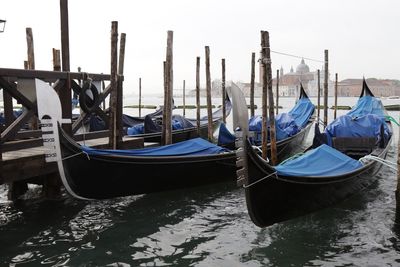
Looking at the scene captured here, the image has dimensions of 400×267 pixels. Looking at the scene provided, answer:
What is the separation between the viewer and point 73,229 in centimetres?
459

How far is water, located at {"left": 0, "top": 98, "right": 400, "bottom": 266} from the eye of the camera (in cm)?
386

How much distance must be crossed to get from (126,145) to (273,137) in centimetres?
214

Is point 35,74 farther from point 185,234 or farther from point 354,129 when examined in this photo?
point 354,129

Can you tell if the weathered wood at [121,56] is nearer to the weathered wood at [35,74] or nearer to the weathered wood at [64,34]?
the weathered wood at [35,74]

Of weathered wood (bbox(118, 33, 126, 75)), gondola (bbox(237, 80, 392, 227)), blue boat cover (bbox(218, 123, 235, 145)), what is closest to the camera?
gondola (bbox(237, 80, 392, 227))

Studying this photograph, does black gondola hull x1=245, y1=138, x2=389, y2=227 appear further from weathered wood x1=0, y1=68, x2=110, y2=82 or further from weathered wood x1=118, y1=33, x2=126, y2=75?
weathered wood x1=118, y1=33, x2=126, y2=75

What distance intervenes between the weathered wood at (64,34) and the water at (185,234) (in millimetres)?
1787

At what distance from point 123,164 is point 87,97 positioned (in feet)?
4.32

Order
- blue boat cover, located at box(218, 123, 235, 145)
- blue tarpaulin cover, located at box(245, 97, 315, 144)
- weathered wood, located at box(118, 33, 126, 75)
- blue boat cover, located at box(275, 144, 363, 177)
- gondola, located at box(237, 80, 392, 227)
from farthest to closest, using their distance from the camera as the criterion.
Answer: blue tarpaulin cover, located at box(245, 97, 315, 144) < blue boat cover, located at box(218, 123, 235, 145) < weathered wood, located at box(118, 33, 126, 75) < blue boat cover, located at box(275, 144, 363, 177) < gondola, located at box(237, 80, 392, 227)

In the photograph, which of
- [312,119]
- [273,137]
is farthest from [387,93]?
[273,137]

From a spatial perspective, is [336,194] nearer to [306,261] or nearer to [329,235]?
[329,235]

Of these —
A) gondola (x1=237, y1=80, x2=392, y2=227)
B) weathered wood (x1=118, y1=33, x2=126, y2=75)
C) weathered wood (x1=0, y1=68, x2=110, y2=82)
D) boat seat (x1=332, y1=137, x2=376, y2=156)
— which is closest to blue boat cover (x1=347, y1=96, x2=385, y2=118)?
boat seat (x1=332, y1=137, x2=376, y2=156)

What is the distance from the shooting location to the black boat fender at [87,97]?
222 inches

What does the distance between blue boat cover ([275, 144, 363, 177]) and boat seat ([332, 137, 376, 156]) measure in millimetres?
1812
